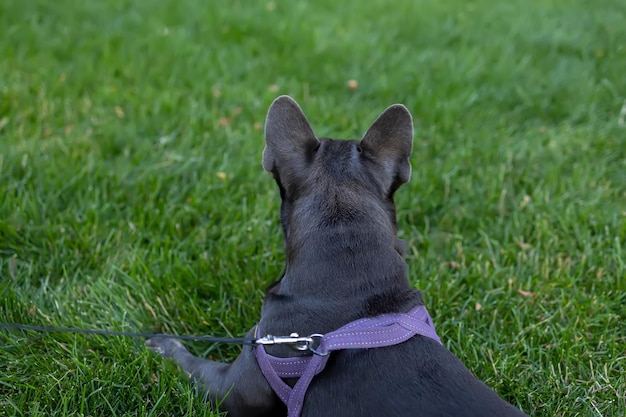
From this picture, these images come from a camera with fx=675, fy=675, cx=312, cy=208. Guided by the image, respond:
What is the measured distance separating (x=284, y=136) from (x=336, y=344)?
93cm

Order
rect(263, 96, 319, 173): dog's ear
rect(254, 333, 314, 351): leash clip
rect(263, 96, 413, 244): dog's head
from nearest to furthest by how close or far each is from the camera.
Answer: rect(254, 333, 314, 351): leash clip < rect(263, 96, 413, 244): dog's head < rect(263, 96, 319, 173): dog's ear

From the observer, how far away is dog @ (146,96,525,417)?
2211 millimetres

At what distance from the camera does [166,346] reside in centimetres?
318

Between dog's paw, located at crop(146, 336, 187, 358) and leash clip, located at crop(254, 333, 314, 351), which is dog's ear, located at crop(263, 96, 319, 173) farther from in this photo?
dog's paw, located at crop(146, 336, 187, 358)

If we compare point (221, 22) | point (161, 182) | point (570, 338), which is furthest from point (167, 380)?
point (221, 22)

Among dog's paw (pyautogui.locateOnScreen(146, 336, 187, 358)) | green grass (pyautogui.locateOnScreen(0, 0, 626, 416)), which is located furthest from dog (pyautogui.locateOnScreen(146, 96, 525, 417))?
green grass (pyautogui.locateOnScreen(0, 0, 626, 416))

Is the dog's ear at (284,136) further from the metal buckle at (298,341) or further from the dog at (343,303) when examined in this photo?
the metal buckle at (298,341)

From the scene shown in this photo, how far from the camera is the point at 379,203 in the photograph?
2.64m

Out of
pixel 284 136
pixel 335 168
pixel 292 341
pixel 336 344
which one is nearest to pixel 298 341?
pixel 292 341

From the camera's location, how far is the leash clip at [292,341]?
7.61 feet

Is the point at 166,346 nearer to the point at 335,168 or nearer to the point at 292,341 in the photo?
the point at 292,341

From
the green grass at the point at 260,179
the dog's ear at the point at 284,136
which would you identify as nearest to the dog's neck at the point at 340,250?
the dog's ear at the point at 284,136

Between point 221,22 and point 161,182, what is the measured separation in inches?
96.2

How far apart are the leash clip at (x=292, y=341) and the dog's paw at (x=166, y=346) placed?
831mm
